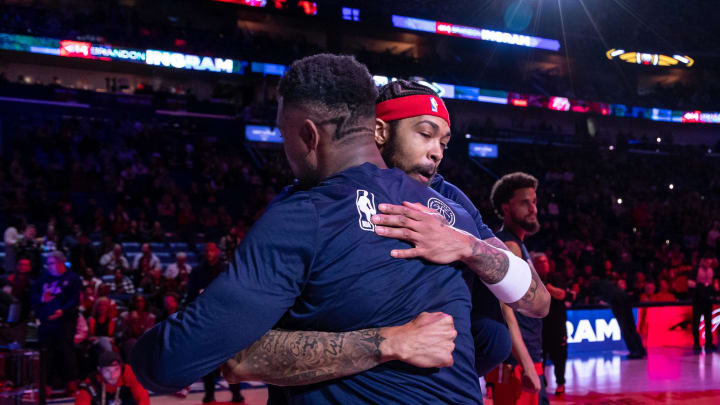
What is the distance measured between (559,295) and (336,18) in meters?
24.9

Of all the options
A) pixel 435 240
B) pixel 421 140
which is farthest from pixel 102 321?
pixel 435 240

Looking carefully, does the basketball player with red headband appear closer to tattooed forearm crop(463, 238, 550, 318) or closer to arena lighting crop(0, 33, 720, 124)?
tattooed forearm crop(463, 238, 550, 318)

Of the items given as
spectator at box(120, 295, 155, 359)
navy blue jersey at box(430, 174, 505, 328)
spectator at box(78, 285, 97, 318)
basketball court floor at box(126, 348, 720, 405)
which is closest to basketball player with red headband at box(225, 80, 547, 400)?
navy blue jersey at box(430, 174, 505, 328)

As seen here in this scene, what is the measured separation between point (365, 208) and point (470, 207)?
1.16 meters

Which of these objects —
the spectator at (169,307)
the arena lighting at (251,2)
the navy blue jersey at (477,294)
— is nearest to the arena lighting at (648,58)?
the arena lighting at (251,2)

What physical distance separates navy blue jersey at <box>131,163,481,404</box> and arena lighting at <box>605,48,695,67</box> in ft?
129

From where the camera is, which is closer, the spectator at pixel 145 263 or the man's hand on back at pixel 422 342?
the man's hand on back at pixel 422 342

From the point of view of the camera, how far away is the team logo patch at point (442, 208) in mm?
1926

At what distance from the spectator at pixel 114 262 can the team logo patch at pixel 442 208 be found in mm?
11359

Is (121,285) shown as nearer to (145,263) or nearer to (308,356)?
(145,263)

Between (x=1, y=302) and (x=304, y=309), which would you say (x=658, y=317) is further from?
(x=304, y=309)

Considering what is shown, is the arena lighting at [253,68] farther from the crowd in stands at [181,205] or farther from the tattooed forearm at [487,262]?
the tattooed forearm at [487,262]

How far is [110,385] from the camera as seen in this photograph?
22.6 feet

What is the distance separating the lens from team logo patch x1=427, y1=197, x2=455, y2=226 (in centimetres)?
193
